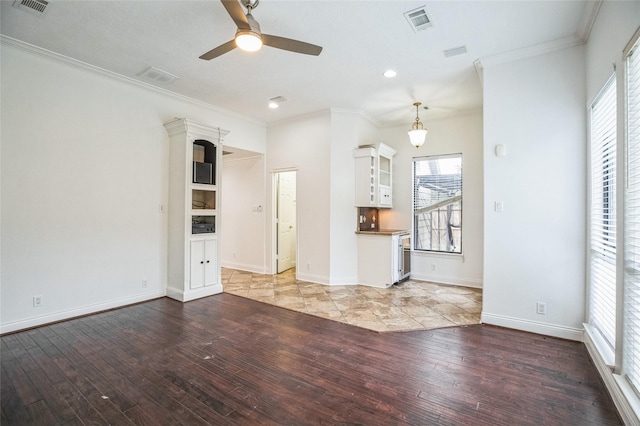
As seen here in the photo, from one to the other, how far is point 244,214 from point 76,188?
306 cm

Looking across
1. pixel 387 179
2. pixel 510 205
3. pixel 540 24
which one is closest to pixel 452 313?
pixel 510 205

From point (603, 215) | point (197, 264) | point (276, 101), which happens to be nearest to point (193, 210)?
point (197, 264)

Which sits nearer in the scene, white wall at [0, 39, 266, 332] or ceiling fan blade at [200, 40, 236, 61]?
ceiling fan blade at [200, 40, 236, 61]

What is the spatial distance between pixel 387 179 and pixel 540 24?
331cm

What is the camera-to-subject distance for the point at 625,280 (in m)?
1.99

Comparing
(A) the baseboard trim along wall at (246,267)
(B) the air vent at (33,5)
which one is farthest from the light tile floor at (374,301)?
(B) the air vent at (33,5)

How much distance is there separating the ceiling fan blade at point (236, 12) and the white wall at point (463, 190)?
4.28 m

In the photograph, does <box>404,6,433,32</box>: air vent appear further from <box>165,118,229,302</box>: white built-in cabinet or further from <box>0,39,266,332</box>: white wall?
<box>0,39,266,332</box>: white wall

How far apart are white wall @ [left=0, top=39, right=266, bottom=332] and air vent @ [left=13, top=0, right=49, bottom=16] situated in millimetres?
783

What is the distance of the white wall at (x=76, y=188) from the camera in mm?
3164

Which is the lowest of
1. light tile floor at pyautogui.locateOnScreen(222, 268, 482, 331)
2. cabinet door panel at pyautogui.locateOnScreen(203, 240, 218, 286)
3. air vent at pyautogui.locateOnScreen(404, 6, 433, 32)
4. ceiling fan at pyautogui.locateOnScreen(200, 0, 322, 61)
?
light tile floor at pyautogui.locateOnScreen(222, 268, 482, 331)

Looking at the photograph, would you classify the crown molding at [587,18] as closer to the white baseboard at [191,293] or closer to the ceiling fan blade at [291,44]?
the ceiling fan blade at [291,44]

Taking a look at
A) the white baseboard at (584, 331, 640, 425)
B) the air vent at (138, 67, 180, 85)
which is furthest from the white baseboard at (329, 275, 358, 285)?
the air vent at (138, 67, 180, 85)

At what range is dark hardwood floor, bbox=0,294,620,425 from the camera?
1.91 metres
